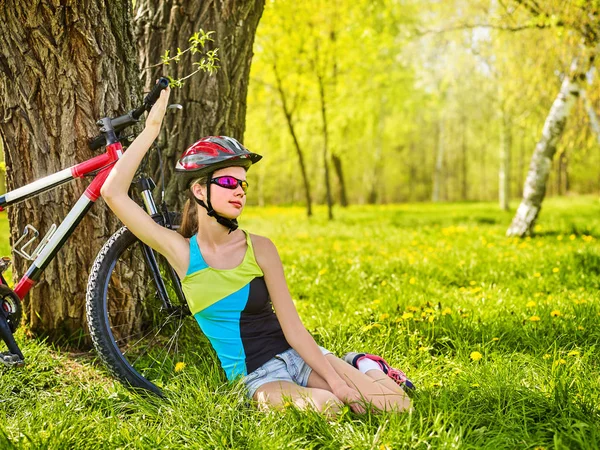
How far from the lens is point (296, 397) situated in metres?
2.54

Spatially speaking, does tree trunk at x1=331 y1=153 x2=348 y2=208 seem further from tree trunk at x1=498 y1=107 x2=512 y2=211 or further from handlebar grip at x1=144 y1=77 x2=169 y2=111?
handlebar grip at x1=144 y1=77 x2=169 y2=111

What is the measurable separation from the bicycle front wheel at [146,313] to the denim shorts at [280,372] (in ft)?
1.83

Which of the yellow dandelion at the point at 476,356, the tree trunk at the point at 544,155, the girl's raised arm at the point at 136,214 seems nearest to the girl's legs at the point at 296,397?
the girl's raised arm at the point at 136,214

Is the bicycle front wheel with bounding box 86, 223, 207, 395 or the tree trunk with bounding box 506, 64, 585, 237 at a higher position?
the tree trunk with bounding box 506, 64, 585, 237

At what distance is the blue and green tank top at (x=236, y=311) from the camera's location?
261 centimetres

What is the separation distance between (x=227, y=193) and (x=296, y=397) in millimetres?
995

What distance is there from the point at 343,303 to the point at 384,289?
1.85 ft

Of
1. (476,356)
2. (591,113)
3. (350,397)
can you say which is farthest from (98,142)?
(591,113)

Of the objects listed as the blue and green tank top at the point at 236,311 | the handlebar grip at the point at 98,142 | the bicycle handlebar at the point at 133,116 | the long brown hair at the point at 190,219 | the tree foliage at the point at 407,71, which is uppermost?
the tree foliage at the point at 407,71

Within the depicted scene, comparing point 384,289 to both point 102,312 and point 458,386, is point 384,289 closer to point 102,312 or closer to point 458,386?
point 458,386

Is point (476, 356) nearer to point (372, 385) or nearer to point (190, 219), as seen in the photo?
point (372, 385)

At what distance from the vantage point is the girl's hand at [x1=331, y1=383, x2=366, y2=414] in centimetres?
250

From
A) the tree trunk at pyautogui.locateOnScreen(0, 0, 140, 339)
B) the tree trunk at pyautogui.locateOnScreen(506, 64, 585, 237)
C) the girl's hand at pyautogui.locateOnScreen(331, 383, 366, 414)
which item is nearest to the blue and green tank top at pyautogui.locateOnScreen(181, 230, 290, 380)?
the girl's hand at pyautogui.locateOnScreen(331, 383, 366, 414)

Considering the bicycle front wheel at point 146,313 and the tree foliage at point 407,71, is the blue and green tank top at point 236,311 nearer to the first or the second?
the bicycle front wheel at point 146,313
